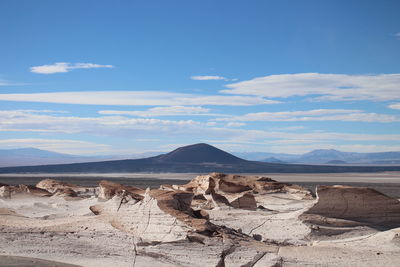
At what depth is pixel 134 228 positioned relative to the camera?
10758 millimetres

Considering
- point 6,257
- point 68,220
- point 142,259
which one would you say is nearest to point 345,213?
point 142,259

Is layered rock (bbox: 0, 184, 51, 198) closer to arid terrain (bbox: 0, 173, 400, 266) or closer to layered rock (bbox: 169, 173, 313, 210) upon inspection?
layered rock (bbox: 169, 173, 313, 210)

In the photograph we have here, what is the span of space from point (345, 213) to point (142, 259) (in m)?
5.34

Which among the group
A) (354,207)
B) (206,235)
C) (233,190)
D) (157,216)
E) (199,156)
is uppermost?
(199,156)

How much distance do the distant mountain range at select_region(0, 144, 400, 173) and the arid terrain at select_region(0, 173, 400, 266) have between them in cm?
7125

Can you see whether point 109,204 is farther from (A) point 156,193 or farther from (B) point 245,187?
(B) point 245,187

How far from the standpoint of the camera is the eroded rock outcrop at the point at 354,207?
12.5 meters

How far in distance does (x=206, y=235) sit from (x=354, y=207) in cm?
438

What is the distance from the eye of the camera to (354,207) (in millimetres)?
12641

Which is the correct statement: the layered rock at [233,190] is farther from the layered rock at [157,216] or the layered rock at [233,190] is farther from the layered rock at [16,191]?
the layered rock at [16,191]

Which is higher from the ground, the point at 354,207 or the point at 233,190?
the point at 233,190

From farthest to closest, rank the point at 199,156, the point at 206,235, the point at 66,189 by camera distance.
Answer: the point at 199,156 < the point at 66,189 < the point at 206,235

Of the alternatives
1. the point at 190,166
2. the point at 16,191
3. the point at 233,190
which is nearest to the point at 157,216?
the point at 233,190

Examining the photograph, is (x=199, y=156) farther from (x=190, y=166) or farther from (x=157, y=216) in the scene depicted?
(x=157, y=216)
